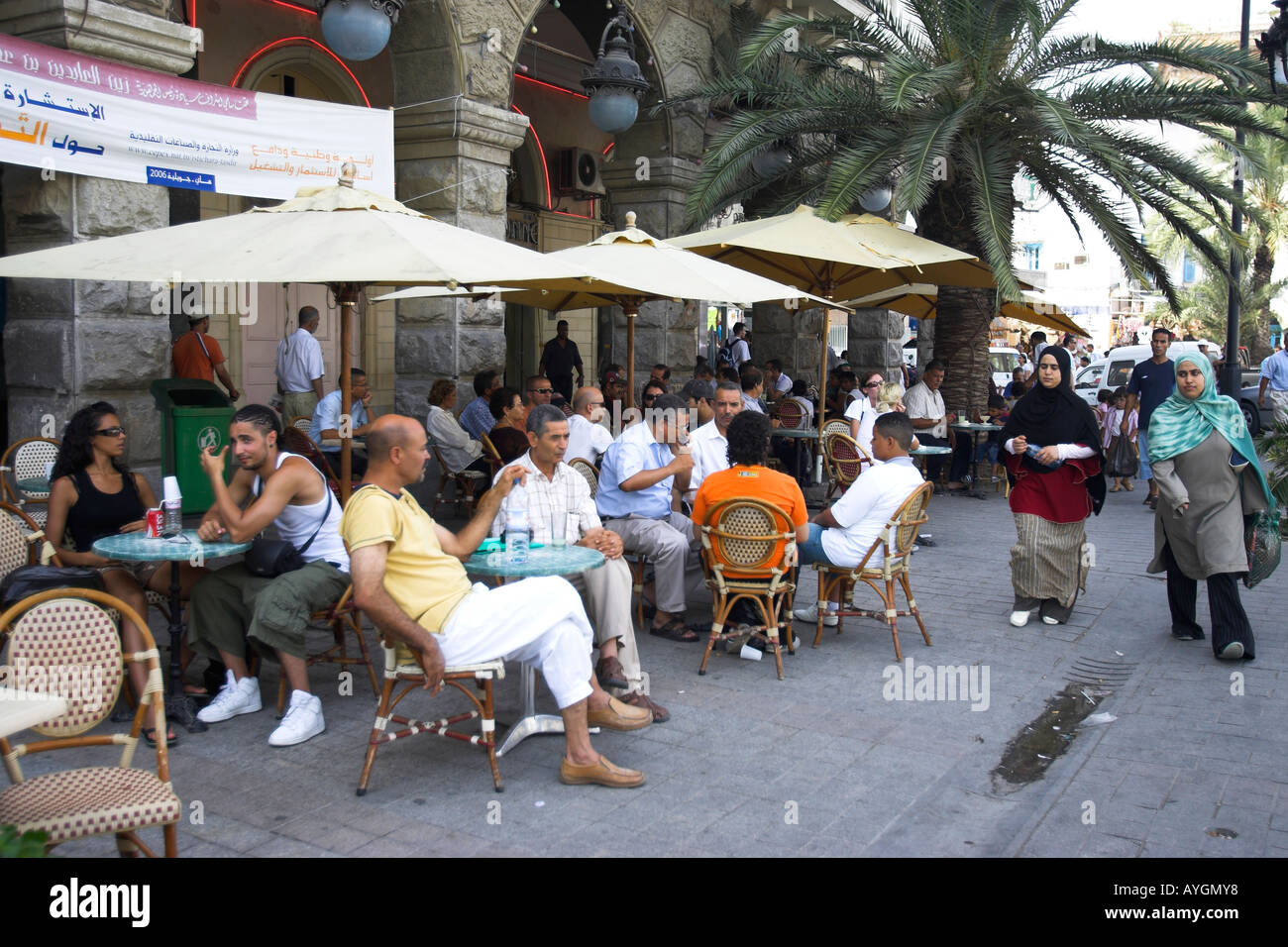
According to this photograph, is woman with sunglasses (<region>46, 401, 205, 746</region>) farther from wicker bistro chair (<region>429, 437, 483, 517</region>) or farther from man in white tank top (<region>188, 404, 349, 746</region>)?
wicker bistro chair (<region>429, 437, 483, 517</region>)

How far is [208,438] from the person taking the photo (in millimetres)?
8023

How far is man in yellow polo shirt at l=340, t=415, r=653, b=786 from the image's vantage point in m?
3.96

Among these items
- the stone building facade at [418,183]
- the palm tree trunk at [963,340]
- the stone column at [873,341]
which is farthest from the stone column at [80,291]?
the stone column at [873,341]

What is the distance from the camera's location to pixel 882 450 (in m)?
6.09

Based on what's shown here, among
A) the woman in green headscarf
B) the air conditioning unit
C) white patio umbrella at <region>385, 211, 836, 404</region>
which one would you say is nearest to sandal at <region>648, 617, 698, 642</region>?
white patio umbrella at <region>385, 211, 836, 404</region>

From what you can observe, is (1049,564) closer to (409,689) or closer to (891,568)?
(891,568)

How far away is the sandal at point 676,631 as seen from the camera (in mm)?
6207

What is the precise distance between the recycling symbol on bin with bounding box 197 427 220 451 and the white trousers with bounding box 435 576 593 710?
474 centimetres

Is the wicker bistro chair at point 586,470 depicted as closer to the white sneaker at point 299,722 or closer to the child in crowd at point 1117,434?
the white sneaker at point 299,722

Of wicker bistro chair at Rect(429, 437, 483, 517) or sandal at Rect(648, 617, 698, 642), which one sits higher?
wicker bistro chair at Rect(429, 437, 483, 517)


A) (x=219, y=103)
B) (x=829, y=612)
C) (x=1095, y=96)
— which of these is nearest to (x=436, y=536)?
(x=829, y=612)

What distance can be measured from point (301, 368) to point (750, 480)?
5.85 m
